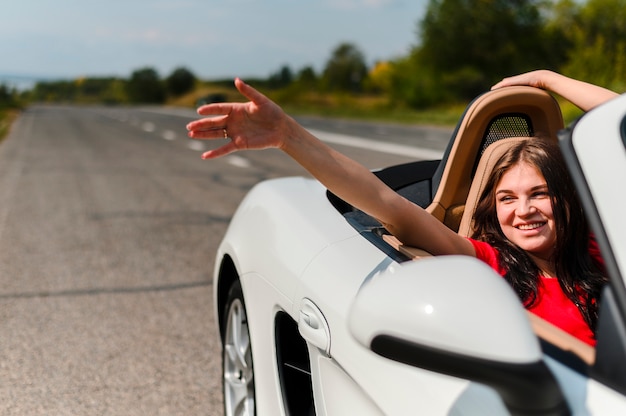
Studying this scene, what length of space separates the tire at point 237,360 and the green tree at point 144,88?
124647 mm

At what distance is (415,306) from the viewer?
3.92 ft

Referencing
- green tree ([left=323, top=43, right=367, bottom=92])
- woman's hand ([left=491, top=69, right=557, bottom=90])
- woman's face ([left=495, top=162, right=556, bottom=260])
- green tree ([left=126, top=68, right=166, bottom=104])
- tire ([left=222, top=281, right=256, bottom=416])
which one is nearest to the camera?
woman's face ([left=495, top=162, right=556, bottom=260])

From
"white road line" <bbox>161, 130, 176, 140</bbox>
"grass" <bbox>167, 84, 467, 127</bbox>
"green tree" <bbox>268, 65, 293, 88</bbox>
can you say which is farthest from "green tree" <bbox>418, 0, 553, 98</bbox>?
"green tree" <bbox>268, 65, 293, 88</bbox>

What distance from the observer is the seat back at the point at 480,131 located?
292cm

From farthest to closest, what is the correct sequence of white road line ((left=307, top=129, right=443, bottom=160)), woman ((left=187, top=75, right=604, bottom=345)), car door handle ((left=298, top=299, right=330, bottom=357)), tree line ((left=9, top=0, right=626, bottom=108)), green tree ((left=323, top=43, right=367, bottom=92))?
green tree ((left=323, top=43, right=367, bottom=92))
tree line ((left=9, top=0, right=626, bottom=108))
white road line ((left=307, top=129, right=443, bottom=160))
woman ((left=187, top=75, right=604, bottom=345))
car door handle ((left=298, top=299, right=330, bottom=357))

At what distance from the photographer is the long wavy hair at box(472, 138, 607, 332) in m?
2.04

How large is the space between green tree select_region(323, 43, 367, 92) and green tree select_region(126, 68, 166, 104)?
2973 centimetres

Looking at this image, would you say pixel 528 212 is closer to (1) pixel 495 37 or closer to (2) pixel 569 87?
(2) pixel 569 87

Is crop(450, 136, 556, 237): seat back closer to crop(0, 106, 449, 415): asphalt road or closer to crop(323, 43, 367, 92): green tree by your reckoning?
crop(0, 106, 449, 415): asphalt road

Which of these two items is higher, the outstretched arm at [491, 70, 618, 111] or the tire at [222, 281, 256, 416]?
the outstretched arm at [491, 70, 618, 111]

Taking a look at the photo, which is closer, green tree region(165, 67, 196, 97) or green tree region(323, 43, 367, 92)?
green tree region(165, 67, 196, 97)

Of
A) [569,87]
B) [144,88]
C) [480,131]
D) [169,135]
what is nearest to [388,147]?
[169,135]

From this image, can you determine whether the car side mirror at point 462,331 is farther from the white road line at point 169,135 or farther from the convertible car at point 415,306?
the white road line at point 169,135

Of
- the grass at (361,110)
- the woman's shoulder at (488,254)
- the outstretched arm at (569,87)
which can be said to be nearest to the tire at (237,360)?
the woman's shoulder at (488,254)
